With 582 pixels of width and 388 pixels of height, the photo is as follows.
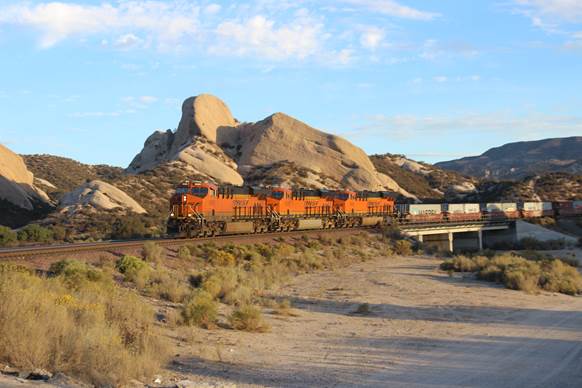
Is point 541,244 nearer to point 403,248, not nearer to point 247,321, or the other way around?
point 403,248

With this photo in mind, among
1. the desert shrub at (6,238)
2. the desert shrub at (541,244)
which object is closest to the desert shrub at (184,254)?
the desert shrub at (6,238)

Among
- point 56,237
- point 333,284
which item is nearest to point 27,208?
point 56,237

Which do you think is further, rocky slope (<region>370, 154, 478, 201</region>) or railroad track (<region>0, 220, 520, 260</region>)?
rocky slope (<region>370, 154, 478, 201</region>)

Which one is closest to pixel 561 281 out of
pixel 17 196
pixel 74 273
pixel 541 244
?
pixel 74 273

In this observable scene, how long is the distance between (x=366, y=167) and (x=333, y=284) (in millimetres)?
91049

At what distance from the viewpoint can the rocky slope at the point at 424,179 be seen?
133500mm

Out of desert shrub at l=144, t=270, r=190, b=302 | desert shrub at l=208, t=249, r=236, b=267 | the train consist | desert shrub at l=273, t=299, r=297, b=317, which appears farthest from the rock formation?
desert shrub at l=273, t=299, r=297, b=317

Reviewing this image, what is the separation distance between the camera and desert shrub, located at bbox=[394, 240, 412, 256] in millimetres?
47000

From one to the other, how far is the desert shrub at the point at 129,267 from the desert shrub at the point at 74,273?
5.60 feet

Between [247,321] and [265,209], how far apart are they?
2736 centimetres

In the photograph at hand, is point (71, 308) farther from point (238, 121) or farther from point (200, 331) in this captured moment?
point (238, 121)

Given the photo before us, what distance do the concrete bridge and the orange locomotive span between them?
3.57 meters

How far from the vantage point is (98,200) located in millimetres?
63562

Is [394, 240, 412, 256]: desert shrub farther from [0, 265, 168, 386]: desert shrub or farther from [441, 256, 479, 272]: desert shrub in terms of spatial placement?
[0, 265, 168, 386]: desert shrub
